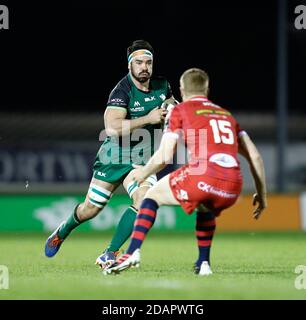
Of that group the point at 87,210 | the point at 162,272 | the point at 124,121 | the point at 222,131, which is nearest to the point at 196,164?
the point at 222,131

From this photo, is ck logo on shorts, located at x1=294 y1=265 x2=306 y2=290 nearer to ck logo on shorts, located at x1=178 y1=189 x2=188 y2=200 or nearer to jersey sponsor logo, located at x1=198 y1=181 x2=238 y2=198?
jersey sponsor logo, located at x1=198 y1=181 x2=238 y2=198

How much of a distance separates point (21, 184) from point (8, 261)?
9.87m

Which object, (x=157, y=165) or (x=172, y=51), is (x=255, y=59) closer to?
(x=172, y=51)

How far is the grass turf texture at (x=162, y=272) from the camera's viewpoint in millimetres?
6250

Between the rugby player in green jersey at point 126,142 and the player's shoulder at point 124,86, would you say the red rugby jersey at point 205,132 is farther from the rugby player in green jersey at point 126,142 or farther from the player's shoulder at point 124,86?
the player's shoulder at point 124,86

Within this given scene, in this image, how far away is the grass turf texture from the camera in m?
6.25

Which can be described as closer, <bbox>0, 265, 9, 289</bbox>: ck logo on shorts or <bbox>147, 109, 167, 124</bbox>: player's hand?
<bbox>0, 265, 9, 289</bbox>: ck logo on shorts

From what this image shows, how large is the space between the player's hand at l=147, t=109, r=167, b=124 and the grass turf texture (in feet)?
4.38

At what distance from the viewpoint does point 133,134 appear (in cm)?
878

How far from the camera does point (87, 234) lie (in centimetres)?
Answer: 1440

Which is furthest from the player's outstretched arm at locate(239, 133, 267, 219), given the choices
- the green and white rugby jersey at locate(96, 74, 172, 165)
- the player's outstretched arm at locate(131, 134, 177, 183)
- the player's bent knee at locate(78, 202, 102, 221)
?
the player's bent knee at locate(78, 202, 102, 221)

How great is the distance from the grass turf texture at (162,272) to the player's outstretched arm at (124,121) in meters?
1.28

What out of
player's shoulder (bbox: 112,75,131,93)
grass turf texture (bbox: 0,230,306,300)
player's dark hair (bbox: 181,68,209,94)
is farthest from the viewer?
player's shoulder (bbox: 112,75,131,93)

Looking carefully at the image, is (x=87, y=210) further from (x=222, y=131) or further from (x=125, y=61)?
(x=125, y=61)
